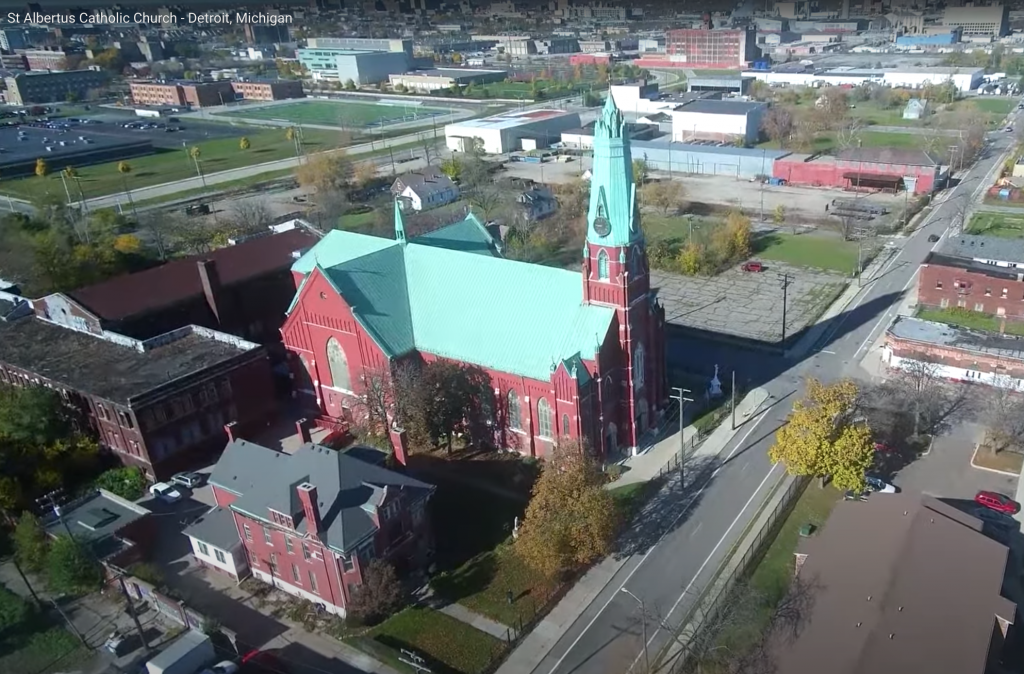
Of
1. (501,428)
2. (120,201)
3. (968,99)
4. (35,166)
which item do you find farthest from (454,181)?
(968,99)

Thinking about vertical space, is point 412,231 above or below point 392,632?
above

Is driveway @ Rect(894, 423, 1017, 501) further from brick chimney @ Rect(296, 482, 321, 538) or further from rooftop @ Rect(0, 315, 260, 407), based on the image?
rooftop @ Rect(0, 315, 260, 407)

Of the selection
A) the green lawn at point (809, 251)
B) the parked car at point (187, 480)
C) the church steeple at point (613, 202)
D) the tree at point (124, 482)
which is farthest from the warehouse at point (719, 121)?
the tree at point (124, 482)

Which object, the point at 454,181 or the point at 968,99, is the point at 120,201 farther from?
the point at 968,99

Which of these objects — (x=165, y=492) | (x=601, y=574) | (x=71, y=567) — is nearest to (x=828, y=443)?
(x=601, y=574)

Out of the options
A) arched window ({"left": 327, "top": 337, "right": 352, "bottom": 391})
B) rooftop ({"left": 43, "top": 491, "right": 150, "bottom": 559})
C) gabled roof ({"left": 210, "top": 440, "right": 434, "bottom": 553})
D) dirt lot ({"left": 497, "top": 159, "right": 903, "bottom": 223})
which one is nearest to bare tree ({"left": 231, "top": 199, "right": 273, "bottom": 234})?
dirt lot ({"left": 497, "top": 159, "right": 903, "bottom": 223})

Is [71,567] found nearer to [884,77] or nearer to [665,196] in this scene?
[665,196]
